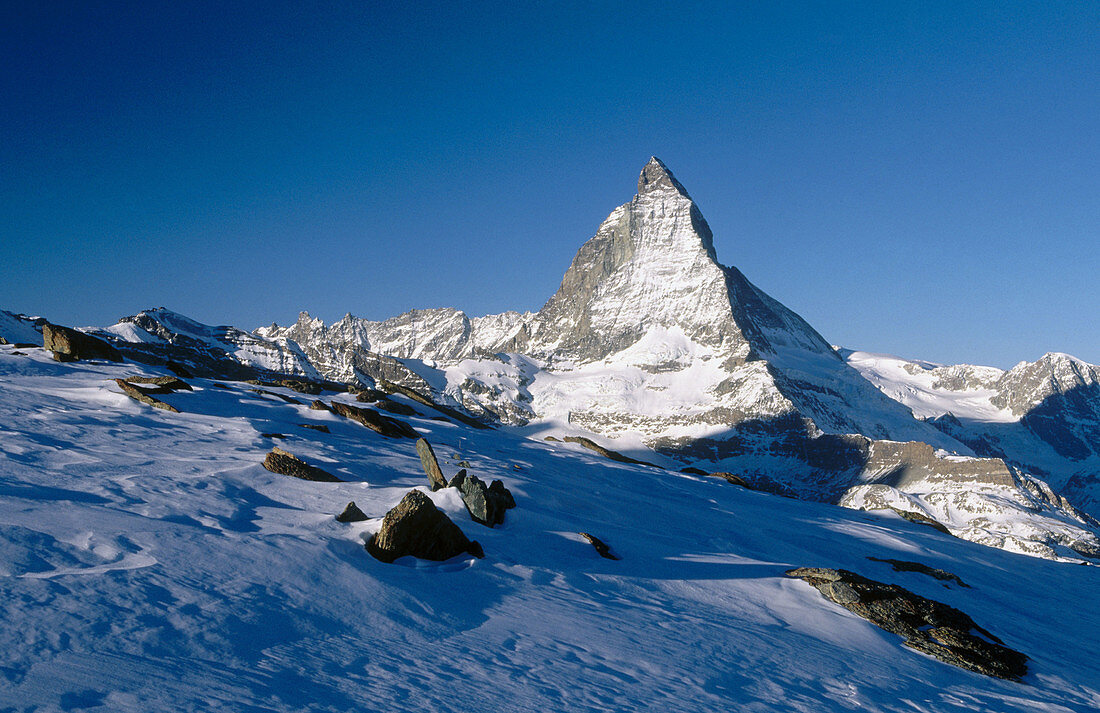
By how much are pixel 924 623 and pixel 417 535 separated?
32.5ft

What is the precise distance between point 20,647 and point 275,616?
229 centimetres

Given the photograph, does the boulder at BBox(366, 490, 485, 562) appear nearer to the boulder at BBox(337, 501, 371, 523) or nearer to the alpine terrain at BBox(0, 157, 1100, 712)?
the alpine terrain at BBox(0, 157, 1100, 712)

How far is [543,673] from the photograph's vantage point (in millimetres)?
6848

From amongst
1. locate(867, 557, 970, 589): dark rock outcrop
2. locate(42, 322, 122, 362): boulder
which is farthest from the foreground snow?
locate(42, 322, 122, 362): boulder

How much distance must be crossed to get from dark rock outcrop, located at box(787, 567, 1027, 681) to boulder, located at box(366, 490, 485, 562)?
24.5 feet

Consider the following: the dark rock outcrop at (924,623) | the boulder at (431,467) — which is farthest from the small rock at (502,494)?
the dark rock outcrop at (924,623)

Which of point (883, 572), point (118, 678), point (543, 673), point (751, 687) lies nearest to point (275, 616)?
point (118, 678)

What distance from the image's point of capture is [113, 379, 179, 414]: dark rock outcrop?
70.1 feet

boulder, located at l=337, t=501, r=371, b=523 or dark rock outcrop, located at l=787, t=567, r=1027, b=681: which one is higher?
boulder, located at l=337, t=501, r=371, b=523

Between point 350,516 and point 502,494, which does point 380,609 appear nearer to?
point 350,516

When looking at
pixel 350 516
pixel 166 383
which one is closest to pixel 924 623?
pixel 350 516

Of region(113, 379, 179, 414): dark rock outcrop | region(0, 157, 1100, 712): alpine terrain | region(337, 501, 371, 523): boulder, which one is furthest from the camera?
region(113, 379, 179, 414): dark rock outcrop

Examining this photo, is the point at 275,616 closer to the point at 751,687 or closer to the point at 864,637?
the point at 751,687

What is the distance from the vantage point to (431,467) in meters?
16.9
